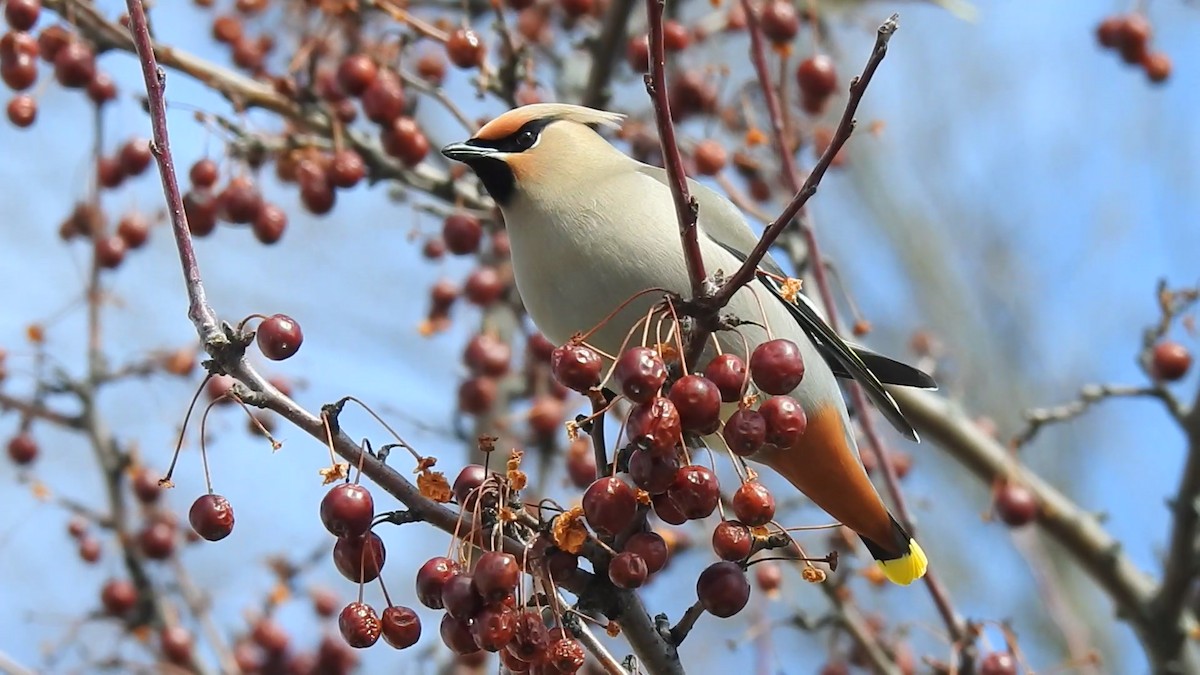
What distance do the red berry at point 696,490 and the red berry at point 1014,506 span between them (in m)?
2.19

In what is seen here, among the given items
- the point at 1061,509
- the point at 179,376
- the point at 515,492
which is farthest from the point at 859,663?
the point at 515,492

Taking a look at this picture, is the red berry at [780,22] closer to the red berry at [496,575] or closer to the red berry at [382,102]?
the red berry at [382,102]

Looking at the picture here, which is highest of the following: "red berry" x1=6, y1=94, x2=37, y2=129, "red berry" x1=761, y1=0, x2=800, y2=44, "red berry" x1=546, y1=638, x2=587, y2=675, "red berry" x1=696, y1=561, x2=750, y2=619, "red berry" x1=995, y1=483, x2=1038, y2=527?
"red berry" x1=761, y1=0, x2=800, y2=44

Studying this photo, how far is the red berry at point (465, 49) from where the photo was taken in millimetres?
3707

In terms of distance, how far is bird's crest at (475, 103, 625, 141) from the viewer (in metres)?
3.16

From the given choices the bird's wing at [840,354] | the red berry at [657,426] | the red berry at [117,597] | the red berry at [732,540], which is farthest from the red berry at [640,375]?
the red berry at [117,597]

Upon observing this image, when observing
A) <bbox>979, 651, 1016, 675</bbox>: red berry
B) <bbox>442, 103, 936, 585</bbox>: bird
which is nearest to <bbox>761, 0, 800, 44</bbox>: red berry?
<bbox>442, 103, 936, 585</bbox>: bird

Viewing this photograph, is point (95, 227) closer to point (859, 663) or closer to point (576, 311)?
point (576, 311)

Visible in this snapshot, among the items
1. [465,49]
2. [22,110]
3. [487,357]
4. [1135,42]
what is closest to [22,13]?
[22,110]

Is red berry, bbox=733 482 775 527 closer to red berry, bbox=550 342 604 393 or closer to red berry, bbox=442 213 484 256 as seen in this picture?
red berry, bbox=550 342 604 393

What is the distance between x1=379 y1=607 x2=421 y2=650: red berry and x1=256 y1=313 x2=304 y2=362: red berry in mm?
370

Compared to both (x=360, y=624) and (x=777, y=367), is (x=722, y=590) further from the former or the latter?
(x=360, y=624)

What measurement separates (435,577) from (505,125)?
1493 millimetres

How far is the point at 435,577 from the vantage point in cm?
190
